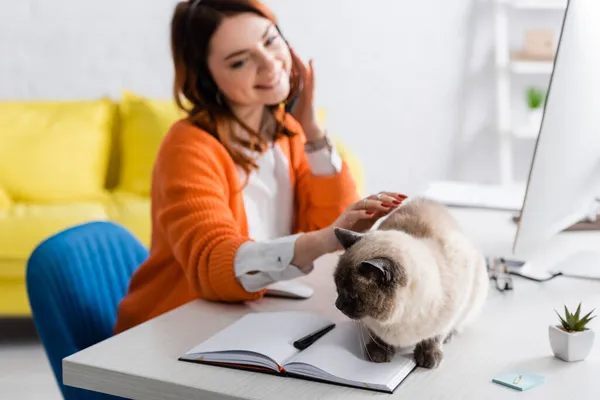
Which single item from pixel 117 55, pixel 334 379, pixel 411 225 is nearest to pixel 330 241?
pixel 411 225

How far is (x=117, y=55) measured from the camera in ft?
13.3

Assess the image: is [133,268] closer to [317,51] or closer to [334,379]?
[334,379]

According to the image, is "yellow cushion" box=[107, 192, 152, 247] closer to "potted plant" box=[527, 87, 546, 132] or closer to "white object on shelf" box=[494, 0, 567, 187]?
"white object on shelf" box=[494, 0, 567, 187]

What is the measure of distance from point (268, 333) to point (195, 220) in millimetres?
295

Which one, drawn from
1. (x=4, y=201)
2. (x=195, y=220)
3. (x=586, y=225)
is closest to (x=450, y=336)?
(x=195, y=220)

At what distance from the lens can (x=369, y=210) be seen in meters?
1.17

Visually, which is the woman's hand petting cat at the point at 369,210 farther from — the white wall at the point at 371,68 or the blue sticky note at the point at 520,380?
the white wall at the point at 371,68

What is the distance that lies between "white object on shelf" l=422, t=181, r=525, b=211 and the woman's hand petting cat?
768 mm

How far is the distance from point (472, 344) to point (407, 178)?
3.39m

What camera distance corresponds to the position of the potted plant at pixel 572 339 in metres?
1.00

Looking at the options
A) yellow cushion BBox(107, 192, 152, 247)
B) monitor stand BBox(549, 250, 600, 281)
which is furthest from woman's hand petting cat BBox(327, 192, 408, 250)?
yellow cushion BBox(107, 192, 152, 247)

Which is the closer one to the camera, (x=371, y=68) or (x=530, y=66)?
(x=530, y=66)

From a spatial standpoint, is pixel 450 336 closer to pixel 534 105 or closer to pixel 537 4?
pixel 534 105

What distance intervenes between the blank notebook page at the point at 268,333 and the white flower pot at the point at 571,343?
12.2 inches
